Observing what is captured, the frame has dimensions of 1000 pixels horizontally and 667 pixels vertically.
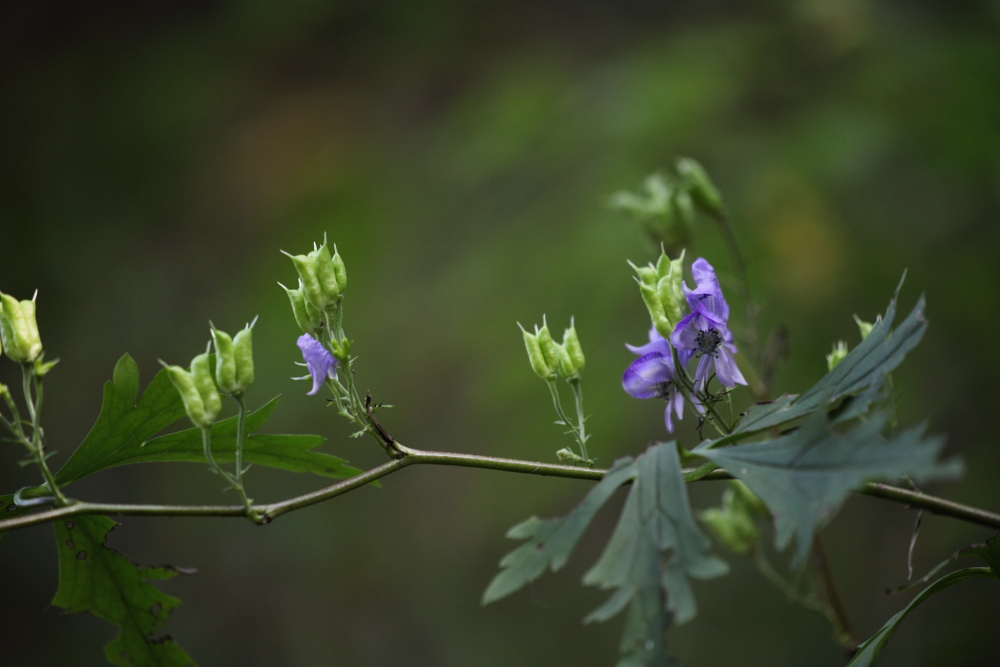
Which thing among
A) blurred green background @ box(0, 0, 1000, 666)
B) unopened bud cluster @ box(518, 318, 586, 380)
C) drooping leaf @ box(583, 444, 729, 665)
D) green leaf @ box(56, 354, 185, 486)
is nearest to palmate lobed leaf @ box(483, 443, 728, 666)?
drooping leaf @ box(583, 444, 729, 665)

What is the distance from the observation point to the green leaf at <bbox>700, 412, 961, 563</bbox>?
11.8 inches

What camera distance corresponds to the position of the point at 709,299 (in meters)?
0.47

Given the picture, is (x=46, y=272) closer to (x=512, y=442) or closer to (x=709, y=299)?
(x=512, y=442)

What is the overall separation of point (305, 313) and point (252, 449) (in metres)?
0.09

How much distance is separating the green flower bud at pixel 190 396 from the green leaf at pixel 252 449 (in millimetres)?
46

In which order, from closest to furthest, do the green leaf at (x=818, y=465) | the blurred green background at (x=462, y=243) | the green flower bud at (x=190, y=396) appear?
1. the green leaf at (x=818, y=465)
2. the green flower bud at (x=190, y=396)
3. the blurred green background at (x=462, y=243)

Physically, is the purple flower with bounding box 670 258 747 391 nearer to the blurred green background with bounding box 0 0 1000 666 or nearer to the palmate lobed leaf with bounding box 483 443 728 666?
the palmate lobed leaf with bounding box 483 443 728 666

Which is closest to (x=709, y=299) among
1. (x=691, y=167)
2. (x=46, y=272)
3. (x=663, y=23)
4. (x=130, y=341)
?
(x=691, y=167)

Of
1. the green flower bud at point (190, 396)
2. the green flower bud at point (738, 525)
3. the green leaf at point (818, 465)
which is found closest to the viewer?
the green leaf at point (818, 465)

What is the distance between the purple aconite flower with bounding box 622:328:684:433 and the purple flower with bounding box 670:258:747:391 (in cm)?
1

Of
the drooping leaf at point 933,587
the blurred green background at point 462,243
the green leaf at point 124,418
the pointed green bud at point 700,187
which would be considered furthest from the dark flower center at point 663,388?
the blurred green background at point 462,243

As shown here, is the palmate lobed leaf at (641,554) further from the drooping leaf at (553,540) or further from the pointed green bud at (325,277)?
the pointed green bud at (325,277)

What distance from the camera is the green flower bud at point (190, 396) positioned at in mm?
422

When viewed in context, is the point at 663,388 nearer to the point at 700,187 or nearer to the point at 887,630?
the point at 887,630
